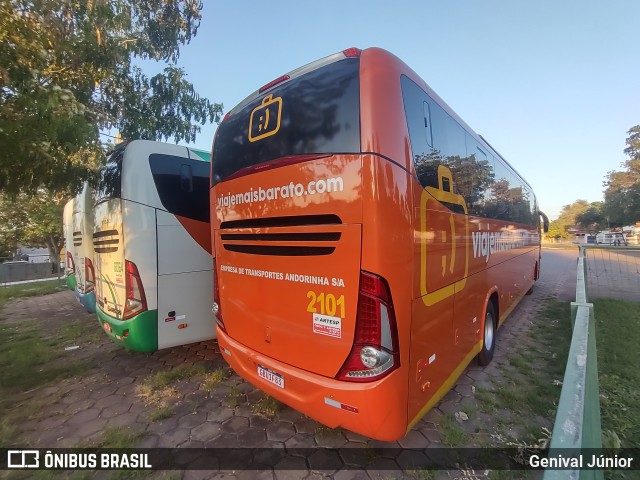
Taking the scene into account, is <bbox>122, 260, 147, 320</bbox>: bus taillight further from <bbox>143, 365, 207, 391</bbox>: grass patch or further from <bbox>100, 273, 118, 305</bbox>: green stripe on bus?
<bbox>143, 365, 207, 391</bbox>: grass patch

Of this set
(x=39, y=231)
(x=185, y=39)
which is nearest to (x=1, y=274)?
(x=39, y=231)

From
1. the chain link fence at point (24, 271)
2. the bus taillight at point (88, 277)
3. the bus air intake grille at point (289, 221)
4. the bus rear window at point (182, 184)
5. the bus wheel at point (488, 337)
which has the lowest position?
the chain link fence at point (24, 271)

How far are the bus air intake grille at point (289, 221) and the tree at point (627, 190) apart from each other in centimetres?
5957

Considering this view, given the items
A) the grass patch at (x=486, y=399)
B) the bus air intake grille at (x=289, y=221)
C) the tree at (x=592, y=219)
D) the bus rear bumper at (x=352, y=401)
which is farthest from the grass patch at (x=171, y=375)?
the tree at (x=592, y=219)

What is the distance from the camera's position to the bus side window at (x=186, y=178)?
4801mm

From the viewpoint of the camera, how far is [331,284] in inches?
98.0

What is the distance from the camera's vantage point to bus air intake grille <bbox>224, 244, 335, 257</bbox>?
256cm

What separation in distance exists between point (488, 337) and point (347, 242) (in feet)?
12.2

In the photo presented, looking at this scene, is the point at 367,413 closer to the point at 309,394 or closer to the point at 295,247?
the point at 309,394

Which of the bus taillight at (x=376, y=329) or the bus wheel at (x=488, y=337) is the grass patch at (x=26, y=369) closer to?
the bus taillight at (x=376, y=329)

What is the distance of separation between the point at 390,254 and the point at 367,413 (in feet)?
3.91

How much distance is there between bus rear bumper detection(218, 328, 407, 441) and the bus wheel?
279 cm

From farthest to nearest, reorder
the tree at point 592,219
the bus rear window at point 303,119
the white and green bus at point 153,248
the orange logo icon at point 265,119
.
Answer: the tree at point 592,219
the white and green bus at point 153,248
the orange logo icon at point 265,119
the bus rear window at point 303,119

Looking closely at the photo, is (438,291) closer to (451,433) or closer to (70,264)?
(451,433)
